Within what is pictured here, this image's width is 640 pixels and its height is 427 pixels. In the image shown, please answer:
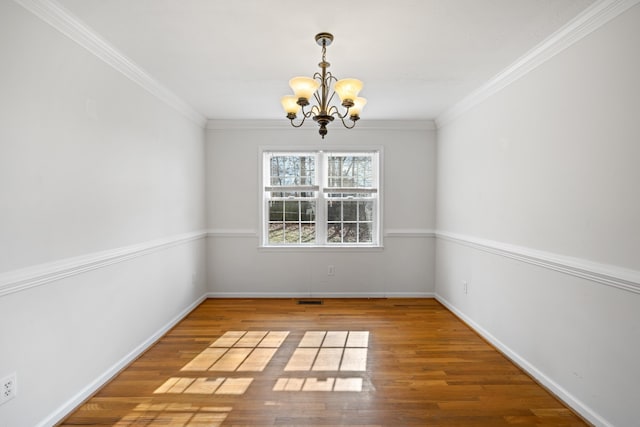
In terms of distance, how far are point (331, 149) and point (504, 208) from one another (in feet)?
7.93

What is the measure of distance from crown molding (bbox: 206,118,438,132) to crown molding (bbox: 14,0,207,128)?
1035 mm

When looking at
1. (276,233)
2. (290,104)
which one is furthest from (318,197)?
(290,104)

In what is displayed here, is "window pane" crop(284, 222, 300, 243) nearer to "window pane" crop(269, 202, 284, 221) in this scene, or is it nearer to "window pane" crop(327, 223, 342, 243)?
"window pane" crop(269, 202, 284, 221)

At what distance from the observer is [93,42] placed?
7.86ft

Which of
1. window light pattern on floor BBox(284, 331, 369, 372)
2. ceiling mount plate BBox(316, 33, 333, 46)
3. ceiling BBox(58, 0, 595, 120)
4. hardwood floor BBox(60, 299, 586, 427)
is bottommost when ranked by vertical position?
hardwood floor BBox(60, 299, 586, 427)

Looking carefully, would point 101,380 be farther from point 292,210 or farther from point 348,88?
point 292,210

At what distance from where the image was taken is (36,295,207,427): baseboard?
6.88 ft

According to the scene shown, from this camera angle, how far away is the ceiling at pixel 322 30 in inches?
80.9

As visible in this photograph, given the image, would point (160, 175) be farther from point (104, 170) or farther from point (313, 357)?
point (313, 357)

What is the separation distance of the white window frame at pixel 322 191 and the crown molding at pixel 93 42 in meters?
1.60

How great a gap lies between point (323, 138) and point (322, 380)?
191cm

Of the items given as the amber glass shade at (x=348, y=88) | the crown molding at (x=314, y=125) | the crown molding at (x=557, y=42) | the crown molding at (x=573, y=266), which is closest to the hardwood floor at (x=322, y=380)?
the crown molding at (x=573, y=266)

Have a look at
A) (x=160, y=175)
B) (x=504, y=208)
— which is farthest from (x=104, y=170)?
(x=504, y=208)

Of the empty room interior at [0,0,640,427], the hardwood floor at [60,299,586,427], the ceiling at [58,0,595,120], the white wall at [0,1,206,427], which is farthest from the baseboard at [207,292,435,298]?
the ceiling at [58,0,595,120]
